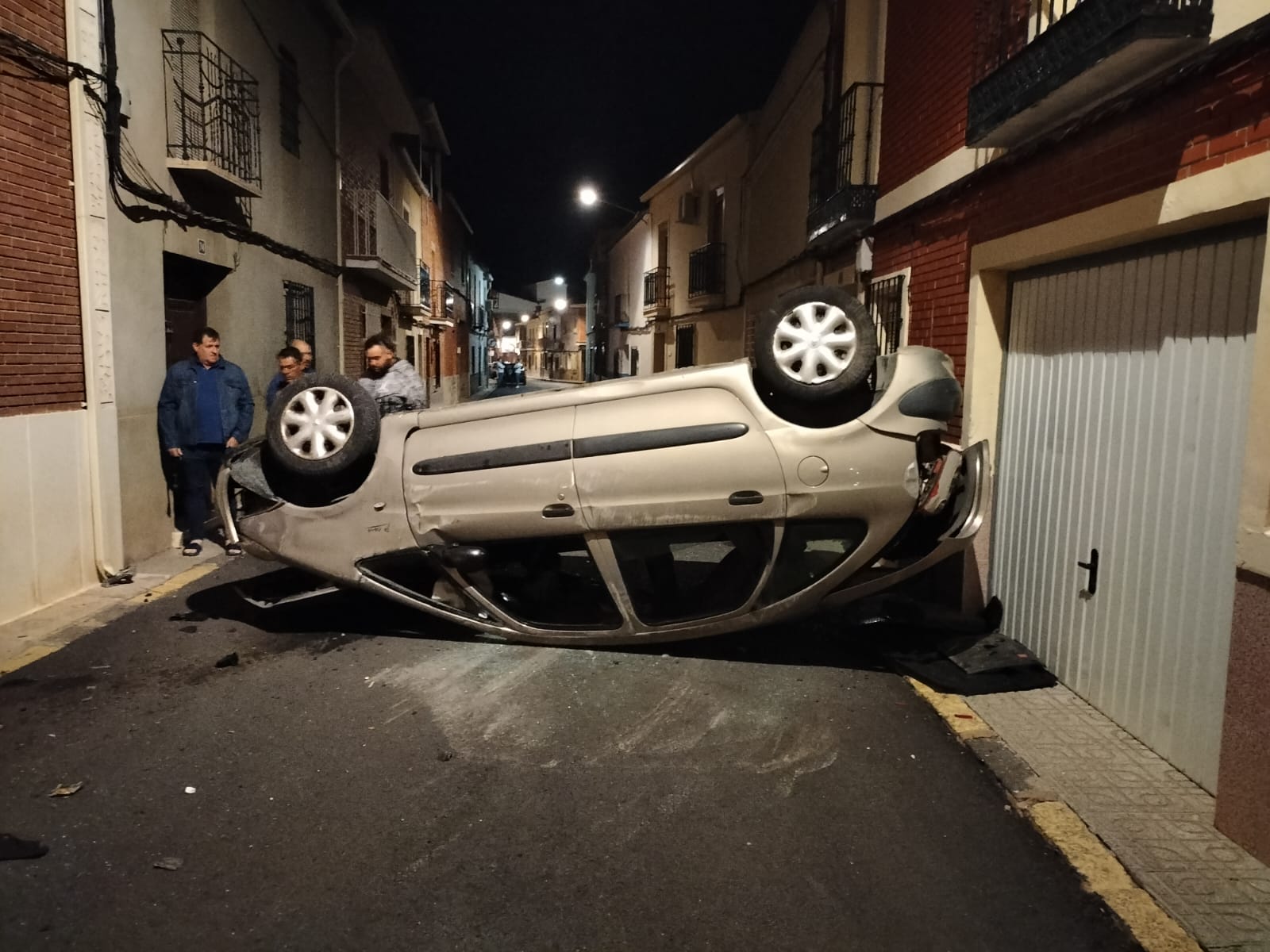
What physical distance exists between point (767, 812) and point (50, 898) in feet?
8.34

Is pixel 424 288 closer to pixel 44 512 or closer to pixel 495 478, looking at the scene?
pixel 44 512

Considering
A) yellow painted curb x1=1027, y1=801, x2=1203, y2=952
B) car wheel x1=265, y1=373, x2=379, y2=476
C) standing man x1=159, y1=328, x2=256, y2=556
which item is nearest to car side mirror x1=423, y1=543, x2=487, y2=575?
car wheel x1=265, y1=373, x2=379, y2=476

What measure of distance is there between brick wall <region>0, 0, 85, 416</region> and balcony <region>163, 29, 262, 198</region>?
1.76 metres

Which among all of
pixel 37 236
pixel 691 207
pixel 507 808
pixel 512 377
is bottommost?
pixel 507 808

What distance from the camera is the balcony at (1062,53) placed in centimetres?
370

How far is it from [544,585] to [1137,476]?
3.33 meters

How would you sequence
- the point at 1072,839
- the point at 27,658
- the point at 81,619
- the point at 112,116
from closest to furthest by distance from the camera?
the point at 1072,839
the point at 27,658
the point at 81,619
the point at 112,116

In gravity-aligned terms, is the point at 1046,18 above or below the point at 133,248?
above

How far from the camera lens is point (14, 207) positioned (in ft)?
19.2

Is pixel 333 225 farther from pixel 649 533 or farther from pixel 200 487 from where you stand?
pixel 649 533

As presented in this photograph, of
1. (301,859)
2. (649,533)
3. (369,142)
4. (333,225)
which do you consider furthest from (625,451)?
(369,142)

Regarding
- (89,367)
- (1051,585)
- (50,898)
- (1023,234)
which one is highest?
(1023,234)

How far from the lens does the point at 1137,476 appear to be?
4129 millimetres

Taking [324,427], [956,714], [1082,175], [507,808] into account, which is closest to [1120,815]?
[956,714]
